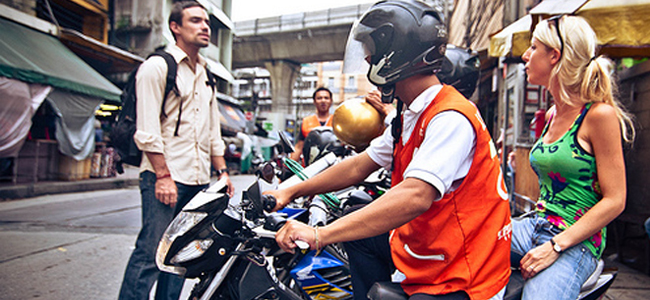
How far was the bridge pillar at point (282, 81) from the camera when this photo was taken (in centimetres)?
3366

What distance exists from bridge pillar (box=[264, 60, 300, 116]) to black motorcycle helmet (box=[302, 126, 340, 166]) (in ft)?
101

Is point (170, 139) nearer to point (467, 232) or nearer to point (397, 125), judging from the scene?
point (397, 125)

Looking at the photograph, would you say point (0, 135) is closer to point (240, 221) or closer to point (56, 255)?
point (56, 255)

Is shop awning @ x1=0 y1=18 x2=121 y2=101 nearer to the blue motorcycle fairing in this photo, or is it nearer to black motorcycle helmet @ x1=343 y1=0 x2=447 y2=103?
the blue motorcycle fairing

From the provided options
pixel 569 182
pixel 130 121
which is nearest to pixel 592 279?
pixel 569 182

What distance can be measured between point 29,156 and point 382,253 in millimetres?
11390

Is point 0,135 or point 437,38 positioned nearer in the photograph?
point 437,38

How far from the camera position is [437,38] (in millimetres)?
1381

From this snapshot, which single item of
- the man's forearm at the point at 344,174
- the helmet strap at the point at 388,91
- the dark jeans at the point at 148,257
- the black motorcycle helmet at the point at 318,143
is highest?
the helmet strap at the point at 388,91

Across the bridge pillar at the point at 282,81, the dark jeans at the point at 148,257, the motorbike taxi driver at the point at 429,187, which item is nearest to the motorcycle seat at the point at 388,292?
the motorbike taxi driver at the point at 429,187

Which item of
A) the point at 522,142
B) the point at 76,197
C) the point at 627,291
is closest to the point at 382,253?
the point at 627,291

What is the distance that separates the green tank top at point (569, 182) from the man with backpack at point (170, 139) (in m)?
1.66

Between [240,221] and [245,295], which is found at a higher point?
[240,221]

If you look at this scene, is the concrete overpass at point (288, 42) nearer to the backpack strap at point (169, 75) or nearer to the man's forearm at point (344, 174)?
the backpack strap at point (169, 75)
